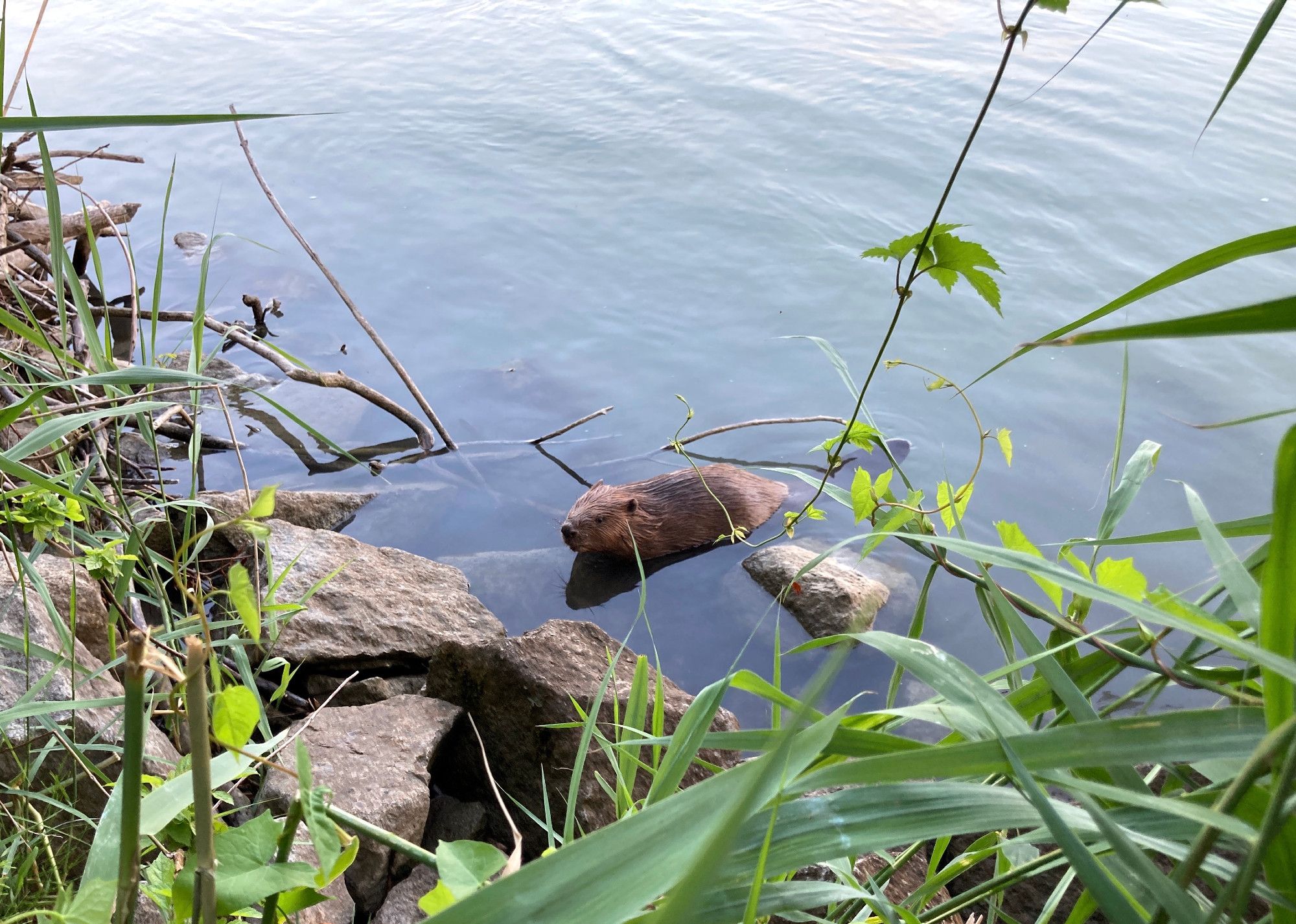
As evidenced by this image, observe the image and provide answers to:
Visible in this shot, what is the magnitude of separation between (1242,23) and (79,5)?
558 inches

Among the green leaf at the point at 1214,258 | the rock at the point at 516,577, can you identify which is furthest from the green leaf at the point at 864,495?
the rock at the point at 516,577

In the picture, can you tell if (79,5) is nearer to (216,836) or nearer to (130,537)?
(130,537)

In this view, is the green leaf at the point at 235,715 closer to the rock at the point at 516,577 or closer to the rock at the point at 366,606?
the rock at the point at 366,606

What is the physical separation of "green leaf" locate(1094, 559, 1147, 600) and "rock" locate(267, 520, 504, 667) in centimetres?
272

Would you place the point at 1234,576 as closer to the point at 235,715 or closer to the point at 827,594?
the point at 235,715

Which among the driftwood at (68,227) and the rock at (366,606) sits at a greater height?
the driftwood at (68,227)

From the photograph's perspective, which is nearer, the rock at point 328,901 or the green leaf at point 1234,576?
the green leaf at point 1234,576

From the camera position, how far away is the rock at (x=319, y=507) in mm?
4820

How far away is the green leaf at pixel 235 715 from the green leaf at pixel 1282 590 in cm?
74

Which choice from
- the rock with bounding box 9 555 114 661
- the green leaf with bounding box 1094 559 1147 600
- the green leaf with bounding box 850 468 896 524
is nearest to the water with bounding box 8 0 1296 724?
the rock with bounding box 9 555 114 661

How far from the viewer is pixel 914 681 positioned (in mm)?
3873

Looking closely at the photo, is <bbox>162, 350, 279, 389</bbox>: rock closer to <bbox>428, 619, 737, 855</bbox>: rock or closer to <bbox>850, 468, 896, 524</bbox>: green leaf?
<bbox>428, 619, 737, 855</bbox>: rock

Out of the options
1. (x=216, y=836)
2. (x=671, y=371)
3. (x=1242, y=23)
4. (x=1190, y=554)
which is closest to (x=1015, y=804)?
(x=216, y=836)

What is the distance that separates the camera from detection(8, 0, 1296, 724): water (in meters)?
5.18
